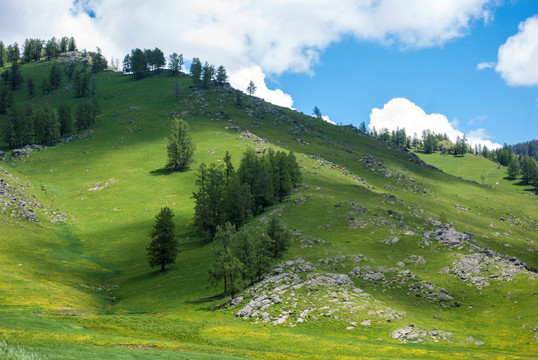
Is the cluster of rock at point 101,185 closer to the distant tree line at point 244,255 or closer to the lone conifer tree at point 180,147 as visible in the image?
the lone conifer tree at point 180,147

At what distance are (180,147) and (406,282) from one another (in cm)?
10683

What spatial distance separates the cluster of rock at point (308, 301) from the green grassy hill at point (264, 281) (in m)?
0.27

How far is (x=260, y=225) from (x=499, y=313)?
52.3m

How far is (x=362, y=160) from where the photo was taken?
184 m

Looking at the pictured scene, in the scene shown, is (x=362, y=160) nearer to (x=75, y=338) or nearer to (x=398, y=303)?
(x=398, y=303)

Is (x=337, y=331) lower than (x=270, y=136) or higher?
lower

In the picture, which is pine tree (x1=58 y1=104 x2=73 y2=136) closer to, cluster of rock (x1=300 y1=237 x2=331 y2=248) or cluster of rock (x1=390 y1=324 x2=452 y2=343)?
cluster of rock (x1=300 y1=237 x2=331 y2=248)

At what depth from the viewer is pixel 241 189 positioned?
301 feet

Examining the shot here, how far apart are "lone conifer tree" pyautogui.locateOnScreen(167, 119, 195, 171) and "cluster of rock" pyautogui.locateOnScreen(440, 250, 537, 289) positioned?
10764cm

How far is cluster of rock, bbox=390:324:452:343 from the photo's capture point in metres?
39.3

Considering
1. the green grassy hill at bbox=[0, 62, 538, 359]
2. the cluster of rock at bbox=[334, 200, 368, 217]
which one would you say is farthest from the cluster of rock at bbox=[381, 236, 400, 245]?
the cluster of rock at bbox=[334, 200, 368, 217]

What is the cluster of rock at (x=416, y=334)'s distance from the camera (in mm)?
39281

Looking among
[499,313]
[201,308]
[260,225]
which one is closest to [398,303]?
[499,313]

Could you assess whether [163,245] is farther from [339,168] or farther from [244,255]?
[339,168]
